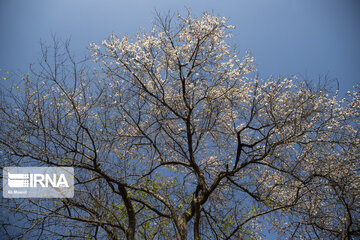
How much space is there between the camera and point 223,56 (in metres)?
7.34

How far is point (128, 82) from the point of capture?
22.3 ft

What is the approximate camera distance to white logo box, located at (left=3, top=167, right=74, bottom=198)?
17.3 feet

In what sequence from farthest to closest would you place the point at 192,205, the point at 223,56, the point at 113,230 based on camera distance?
the point at 223,56 → the point at 192,205 → the point at 113,230

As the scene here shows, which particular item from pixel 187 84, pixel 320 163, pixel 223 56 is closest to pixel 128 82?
pixel 187 84

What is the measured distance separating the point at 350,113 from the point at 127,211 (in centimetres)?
564

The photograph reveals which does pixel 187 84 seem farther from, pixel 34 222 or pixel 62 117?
pixel 34 222

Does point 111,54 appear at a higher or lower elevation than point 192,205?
higher

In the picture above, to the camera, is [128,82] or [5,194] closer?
[5,194]

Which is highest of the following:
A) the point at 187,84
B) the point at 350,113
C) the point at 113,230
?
the point at 187,84

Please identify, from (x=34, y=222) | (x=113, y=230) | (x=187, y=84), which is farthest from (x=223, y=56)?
(x=34, y=222)

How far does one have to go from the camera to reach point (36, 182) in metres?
5.51

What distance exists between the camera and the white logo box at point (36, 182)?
17.3 feet

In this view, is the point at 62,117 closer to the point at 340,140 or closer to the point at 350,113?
the point at 340,140

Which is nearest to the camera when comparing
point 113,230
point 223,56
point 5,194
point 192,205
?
point 5,194
